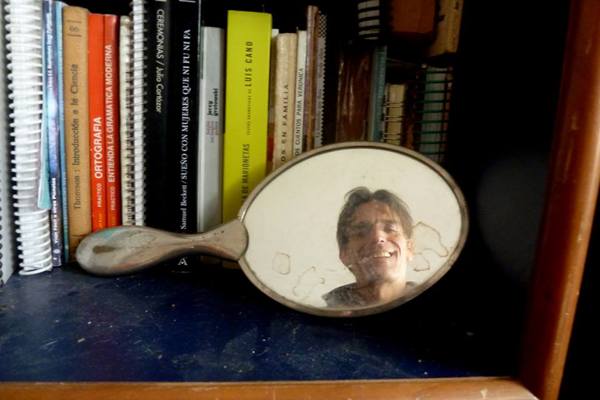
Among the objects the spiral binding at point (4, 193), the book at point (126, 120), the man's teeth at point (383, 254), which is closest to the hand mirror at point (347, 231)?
the man's teeth at point (383, 254)

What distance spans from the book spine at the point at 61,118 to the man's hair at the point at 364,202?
34 centimetres

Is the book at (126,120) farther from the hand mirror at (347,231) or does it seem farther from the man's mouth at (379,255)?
the man's mouth at (379,255)

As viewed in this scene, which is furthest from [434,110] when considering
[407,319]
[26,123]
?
[26,123]

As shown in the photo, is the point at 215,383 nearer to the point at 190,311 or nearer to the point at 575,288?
the point at 190,311

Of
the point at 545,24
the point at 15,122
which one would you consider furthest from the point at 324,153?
the point at 15,122

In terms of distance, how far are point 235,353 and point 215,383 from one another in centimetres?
5

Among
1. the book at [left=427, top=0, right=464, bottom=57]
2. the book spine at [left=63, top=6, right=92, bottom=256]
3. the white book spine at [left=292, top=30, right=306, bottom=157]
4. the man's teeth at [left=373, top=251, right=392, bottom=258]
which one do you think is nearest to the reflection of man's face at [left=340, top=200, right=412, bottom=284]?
the man's teeth at [left=373, top=251, right=392, bottom=258]

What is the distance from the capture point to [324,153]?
1.83 ft

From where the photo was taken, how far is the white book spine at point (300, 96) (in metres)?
0.59

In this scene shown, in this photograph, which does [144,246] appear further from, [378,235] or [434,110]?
[434,110]

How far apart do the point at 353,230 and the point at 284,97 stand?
0.60ft

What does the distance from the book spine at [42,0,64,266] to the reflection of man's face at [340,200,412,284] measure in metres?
0.35

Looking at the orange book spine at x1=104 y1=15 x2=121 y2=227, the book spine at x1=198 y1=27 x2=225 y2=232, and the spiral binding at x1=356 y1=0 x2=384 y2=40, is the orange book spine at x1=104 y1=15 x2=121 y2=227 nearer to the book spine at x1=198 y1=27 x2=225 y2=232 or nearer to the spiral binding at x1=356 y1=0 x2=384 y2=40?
the book spine at x1=198 y1=27 x2=225 y2=232

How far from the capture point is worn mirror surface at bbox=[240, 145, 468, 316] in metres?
0.54
